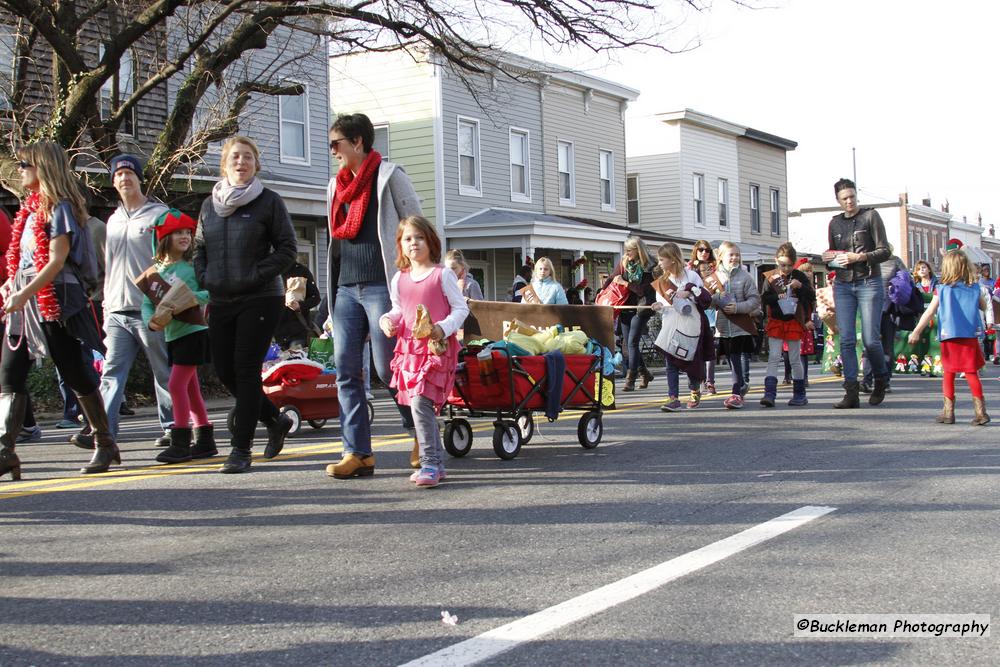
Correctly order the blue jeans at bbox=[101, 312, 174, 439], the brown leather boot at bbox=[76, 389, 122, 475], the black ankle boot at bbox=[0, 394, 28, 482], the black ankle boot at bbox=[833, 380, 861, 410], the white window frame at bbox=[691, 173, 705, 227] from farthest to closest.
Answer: the white window frame at bbox=[691, 173, 705, 227], the black ankle boot at bbox=[833, 380, 861, 410], the blue jeans at bbox=[101, 312, 174, 439], the brown leather boot at bbox=[76, 389, 122, 475], the black ankle boot at bbox=[0, 394, 28, 482]

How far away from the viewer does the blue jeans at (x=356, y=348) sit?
674 centimetres

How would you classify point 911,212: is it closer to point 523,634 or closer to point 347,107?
point 347,107

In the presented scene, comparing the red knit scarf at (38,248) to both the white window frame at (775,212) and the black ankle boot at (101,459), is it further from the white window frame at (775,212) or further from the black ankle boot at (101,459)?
the white window frame at (775,212)

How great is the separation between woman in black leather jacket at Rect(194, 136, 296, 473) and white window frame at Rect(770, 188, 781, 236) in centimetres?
4001

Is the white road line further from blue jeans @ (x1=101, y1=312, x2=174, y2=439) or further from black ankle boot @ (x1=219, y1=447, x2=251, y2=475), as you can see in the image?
blue jeans @ (x1=101, y1=312, x2=174, y2=439)

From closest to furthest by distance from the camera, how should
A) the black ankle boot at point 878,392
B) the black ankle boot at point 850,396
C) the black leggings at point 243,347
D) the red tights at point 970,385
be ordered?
the black leggings at point 243,347
the red tights at point 970,385
the black ankle boot at point 850,396
the black ankle boot at point 878,392

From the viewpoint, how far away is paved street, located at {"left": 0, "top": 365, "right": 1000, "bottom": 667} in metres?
3.58

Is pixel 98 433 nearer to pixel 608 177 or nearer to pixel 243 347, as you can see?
pixel 243 347

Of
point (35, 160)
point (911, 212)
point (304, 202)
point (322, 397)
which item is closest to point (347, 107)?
point (304, 202)

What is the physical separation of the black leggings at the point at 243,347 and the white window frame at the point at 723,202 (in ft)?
117

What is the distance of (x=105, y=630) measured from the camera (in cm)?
372

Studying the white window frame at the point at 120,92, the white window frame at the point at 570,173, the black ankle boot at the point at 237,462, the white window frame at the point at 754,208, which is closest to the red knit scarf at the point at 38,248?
the black ankle boot at the point at 237,462

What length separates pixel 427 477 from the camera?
643cm

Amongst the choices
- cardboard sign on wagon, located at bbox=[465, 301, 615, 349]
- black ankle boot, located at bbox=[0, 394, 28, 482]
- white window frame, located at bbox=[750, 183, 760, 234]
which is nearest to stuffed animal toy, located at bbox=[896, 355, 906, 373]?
cardboard sign on wagon, located at bbox=[465, 301, 615, 349]
